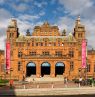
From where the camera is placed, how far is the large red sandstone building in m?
112

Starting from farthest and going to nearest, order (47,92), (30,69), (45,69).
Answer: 1. (45,69)
2. (30,69)
3. (47,92)

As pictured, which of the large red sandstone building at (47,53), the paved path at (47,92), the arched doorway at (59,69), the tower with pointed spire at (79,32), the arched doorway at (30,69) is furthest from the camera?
the tower with pointed spire at (79,32)

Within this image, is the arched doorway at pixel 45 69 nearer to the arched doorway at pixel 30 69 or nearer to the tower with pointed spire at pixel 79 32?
the arched doorway at pixel 30 69

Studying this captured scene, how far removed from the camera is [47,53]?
115 metres

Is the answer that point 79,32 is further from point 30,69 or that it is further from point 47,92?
point 47,92

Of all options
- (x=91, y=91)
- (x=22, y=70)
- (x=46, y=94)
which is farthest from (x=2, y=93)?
(x=22, y=70)

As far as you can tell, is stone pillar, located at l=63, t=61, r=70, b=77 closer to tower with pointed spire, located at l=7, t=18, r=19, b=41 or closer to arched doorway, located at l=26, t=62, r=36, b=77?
arched doorway, located at l=26, t=62, r=36, b=77

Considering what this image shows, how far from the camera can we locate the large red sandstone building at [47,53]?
112 metres

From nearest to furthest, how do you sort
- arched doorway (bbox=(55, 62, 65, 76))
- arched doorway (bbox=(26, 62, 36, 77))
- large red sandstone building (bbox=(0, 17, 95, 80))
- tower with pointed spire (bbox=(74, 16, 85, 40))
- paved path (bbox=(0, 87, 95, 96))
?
paved path (bbox=(0, 87, 95, 96))
large red sandstone building (bbox=(0, 17, 95, 80))
arched doorway (bbox=(26, 62, 36, 77))
arched doorway (bbox=(55, 62, 65, 76))
tower with pointed spire (bbox=(74, 16, 85, 40))

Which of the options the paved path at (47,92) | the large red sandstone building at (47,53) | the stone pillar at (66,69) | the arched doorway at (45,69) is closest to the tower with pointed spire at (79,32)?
the large red sandstone building at (47,53)

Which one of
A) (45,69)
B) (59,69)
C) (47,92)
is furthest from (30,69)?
(47,92)

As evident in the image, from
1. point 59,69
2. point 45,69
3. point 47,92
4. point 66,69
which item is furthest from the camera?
point 45,69

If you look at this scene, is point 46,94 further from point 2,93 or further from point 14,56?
point 14,56

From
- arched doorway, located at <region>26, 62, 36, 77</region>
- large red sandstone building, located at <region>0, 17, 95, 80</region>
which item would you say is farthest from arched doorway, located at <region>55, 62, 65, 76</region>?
arched doorway, located at <region>26, 62, 36, 77</region>
